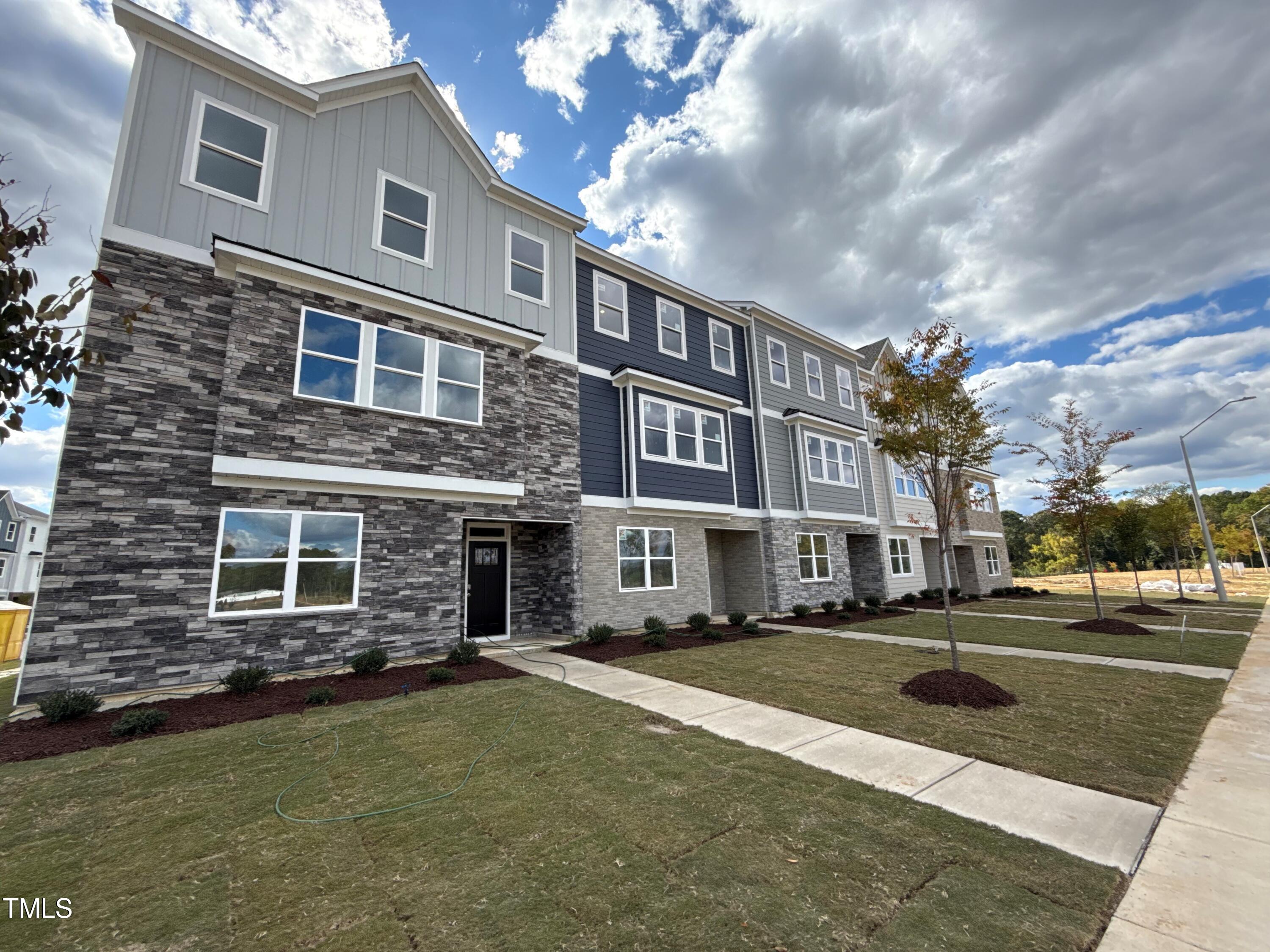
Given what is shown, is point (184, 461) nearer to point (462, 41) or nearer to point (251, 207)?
point (251, 207)

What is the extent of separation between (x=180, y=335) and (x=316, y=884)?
27.4 ft

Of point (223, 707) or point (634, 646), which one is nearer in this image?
point (223, 707)

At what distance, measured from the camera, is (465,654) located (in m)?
8.69

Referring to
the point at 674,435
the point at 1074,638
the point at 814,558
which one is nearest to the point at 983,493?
the point at 814,558

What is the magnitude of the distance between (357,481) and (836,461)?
1619 cm

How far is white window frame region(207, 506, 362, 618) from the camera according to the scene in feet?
25.0

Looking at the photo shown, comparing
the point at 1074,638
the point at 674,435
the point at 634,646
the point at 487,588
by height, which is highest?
the point at 674,435

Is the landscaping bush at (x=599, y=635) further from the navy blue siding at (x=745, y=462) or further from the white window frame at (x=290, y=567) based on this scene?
the navy blue siding at (x=745, y=462)

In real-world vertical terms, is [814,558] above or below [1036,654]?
above

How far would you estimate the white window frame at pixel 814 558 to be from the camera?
17.4m

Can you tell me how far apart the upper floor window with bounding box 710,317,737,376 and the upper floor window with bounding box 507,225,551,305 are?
6314 mm

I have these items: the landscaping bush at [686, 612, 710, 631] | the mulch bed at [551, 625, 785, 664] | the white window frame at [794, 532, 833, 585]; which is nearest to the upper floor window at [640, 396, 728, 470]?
the white window frame at [794, 532, 833, 585]

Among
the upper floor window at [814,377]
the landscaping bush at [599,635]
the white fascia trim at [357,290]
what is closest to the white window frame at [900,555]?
the upper floor window at [814,377]

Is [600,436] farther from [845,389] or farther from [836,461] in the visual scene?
[845,389]
